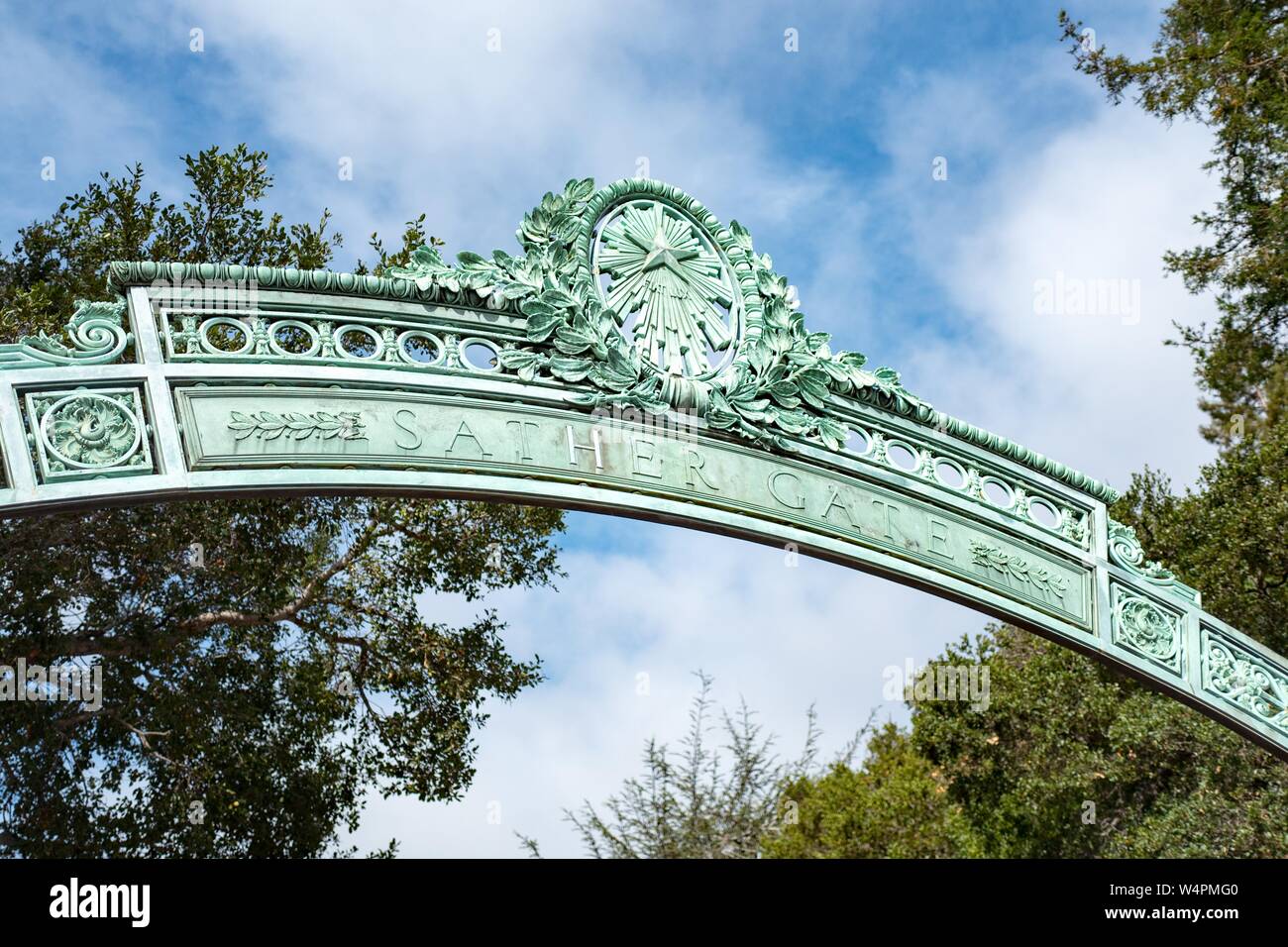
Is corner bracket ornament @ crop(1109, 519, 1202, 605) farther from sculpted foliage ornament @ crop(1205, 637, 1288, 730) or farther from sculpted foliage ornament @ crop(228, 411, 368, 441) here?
sculpted foliage ornament @ crop(228, 411, 368, 441)

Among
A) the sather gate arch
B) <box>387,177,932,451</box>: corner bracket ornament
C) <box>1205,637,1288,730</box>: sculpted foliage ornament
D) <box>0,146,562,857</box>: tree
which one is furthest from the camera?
<box>0,146,562,857</box>: tree

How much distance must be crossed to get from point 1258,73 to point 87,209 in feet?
32.9

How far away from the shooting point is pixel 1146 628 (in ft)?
20.4

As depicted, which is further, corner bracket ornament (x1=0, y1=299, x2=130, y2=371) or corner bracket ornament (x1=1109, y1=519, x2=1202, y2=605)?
corner bracket ornament (x1=1109, y1=519, x2=1202, y2=605)

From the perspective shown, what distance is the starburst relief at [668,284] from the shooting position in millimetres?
5648

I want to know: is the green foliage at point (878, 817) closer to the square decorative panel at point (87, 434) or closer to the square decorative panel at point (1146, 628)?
the square decorative panel at point (1146, 628)

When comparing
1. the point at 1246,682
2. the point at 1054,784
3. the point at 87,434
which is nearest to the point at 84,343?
the point at 87,434

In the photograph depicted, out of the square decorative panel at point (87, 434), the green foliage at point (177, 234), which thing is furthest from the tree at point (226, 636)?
the square decorative panel at point (87, 434)

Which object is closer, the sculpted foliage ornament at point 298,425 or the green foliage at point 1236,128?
the sculpted foliage ornament at point 298,425

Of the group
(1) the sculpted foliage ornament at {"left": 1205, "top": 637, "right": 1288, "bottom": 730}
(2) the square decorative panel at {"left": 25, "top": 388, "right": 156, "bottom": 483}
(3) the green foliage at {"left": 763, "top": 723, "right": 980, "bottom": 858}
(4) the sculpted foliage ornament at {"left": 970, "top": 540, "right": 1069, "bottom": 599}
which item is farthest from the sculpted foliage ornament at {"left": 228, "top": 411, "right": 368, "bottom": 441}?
(3) the green foliage at {"left": 763, "top": 723, "right": 980, "bottom": 858}

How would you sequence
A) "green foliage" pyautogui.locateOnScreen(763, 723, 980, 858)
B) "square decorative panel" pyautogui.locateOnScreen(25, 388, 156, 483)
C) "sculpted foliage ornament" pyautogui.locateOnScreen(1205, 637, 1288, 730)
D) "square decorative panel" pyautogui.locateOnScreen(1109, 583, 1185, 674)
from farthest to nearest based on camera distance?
"green foliage" pyautogui.locateOnScreen(763, 723, 980, 858) < "sculpted foliage ornament" pyautogui.locateOnScreen(1205, 637, 1288, 730) < "square decorative panel" pyautogui.locateOnScreen(1109, 583, 1185, 674) < "square decorative panel" pyautogui.locateOnScreen(25, 388, 156, 483)

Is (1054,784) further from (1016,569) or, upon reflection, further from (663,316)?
(663,316)

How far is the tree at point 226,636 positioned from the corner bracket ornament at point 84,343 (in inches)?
176

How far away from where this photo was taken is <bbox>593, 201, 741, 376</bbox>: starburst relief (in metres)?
5.65
